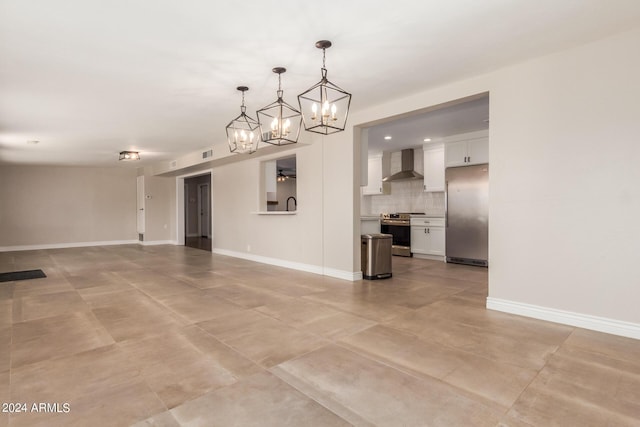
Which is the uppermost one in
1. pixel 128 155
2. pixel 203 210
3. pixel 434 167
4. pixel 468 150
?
pixel 128 155

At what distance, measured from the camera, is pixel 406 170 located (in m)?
7.83

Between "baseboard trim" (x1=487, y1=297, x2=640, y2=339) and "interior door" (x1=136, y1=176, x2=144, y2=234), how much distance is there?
10.1 meters

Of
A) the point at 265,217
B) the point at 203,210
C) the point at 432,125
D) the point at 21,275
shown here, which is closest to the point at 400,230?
the point at 432,125

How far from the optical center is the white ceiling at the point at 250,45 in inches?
94.3

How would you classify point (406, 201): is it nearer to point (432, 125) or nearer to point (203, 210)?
point (432, 125)

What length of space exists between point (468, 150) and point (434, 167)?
0.87 metres

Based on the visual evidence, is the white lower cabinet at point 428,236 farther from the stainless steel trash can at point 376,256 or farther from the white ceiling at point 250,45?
the white ceiling at point 250,45

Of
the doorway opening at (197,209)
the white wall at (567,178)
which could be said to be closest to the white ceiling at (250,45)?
the white wall at (567,178)

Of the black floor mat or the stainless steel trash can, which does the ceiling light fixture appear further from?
the stainless steel trash can

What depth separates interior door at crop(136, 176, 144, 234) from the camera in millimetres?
10594

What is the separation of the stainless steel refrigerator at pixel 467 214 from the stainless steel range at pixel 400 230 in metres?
A: 0.98

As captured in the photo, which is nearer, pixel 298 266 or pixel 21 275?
pixel 21 275

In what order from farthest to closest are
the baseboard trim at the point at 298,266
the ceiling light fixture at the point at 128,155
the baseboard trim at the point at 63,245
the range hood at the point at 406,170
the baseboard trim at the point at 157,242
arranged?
the baseboard trim at the point at 157,242
the baseboard trim at the point at 63,245
the ceiling light fixture at the point at 128,155
the range hood at the point at 406,170
the baseboard trim at the point at 298,266

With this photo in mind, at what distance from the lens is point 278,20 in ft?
8.27
